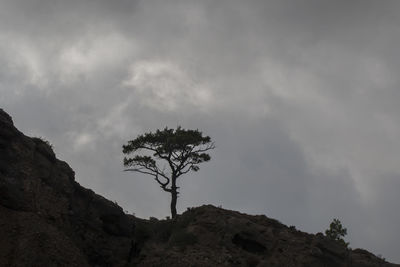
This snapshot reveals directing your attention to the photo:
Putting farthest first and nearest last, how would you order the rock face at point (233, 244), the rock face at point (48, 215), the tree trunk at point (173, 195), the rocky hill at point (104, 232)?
the tree trunk at point (173, 195), the rock face at point (233, 244), the rocky hill at point (104, 232), the rock face at point (48, 215)

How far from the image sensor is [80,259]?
65.4ft

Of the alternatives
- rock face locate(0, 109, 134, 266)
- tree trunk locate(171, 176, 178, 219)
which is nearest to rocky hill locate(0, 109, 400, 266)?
rock face locate(0, 109, 134, 266)

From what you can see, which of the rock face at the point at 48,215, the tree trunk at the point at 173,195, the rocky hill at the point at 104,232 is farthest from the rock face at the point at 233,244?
the tree trunk at the point at 173,195

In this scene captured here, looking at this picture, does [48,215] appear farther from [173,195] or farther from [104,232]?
[173,195]

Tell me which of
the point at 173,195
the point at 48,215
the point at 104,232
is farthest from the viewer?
the point at 173,195

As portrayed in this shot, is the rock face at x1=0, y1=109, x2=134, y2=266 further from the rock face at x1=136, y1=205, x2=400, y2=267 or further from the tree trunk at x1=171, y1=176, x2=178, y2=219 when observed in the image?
the tree trunk at x1=171, y1=176, x2=178, y2=219

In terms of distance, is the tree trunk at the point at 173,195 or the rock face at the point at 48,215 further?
the tree trunk at the point at 173,195

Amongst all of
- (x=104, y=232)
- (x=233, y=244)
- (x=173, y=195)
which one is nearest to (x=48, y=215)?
(x=104, y=232)

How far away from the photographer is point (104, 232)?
80.6 ft

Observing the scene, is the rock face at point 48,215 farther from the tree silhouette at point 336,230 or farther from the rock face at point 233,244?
the tree silhouette at point 336,230

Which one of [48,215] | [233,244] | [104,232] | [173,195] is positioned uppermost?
[173,195]

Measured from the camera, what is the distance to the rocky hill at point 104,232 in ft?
62.1

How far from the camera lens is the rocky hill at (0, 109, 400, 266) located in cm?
1892

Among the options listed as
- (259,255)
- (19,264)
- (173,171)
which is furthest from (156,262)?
(173,171)
